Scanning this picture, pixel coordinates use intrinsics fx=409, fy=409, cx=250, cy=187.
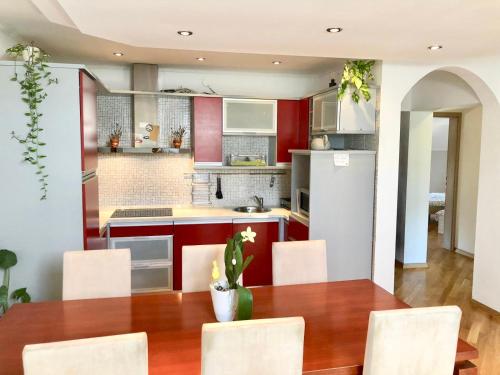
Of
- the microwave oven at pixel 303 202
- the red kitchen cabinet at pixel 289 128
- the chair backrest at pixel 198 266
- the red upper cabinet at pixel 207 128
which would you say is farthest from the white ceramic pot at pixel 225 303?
the red kitchen cabinet at pixel 289 128

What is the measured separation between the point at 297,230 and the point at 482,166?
186 centimetres

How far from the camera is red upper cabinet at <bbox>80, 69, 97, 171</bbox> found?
3018 millimetres

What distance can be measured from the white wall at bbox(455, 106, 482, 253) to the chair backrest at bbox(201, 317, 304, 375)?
206 inches

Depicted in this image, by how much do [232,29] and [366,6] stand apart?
0.83 meters

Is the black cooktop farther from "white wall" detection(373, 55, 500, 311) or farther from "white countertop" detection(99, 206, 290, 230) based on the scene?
"white wall" detection(373, 55, 500, 311)

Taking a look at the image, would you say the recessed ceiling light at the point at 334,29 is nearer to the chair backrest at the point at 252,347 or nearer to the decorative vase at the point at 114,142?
the chair backrest at the point at 252,347

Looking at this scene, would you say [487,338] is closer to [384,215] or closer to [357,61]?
[384,215]

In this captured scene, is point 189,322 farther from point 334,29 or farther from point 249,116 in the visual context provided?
point 249,116

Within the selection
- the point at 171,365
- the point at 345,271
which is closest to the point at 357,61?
the point at 345,271

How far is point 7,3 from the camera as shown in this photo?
8.70 ft

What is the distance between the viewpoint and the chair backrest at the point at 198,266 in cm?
249

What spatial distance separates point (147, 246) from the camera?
4.12 metres

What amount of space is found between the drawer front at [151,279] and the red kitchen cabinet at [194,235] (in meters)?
0.09

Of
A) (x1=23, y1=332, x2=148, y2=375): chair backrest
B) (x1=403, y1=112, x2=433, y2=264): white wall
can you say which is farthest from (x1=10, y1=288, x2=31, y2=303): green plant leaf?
(x1=403, y1=112, x2=433, y2=264): white wall
